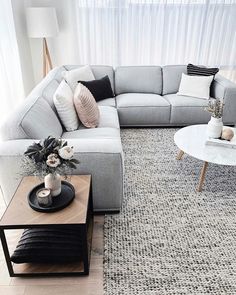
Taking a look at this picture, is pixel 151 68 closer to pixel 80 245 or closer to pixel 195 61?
pixel 195 61

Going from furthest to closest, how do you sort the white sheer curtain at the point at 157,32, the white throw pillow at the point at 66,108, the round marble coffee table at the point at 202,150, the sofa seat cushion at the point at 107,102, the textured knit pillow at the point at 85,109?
the white sheer curtain at the point at 157,32 → the sofa seat cushion at the point at 107,102 → the textured knit pillow at the point at 85,109 → the white throw pillow at the point at 66,108 → the round marble coffee table at the point at 202,150

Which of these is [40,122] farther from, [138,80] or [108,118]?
[138,80]

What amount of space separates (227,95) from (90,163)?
7.40 feet

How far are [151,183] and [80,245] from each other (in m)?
1.03

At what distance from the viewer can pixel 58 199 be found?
1.53m

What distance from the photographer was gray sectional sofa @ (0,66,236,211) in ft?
5.78

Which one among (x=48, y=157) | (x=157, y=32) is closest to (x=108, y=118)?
(x=48, y=157)

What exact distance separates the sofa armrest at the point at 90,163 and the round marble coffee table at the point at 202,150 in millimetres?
758

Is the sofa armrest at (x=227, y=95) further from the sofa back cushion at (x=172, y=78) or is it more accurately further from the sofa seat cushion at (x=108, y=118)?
the sofa seat cushion at (x=108, y=118)

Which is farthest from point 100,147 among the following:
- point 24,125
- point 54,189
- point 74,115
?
point 74,115

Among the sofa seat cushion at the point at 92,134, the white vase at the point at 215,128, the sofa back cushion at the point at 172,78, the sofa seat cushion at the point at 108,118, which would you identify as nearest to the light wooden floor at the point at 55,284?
the sofa seat cushion at the point at 92,134

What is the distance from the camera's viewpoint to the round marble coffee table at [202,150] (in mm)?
2131

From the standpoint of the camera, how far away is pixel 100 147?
5.77 feet

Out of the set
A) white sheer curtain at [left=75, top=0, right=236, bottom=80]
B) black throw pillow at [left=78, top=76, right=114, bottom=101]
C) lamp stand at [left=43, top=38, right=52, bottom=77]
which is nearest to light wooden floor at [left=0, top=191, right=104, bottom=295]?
black throw pillow at [left=78, top=76, right=114, bottom=101]
